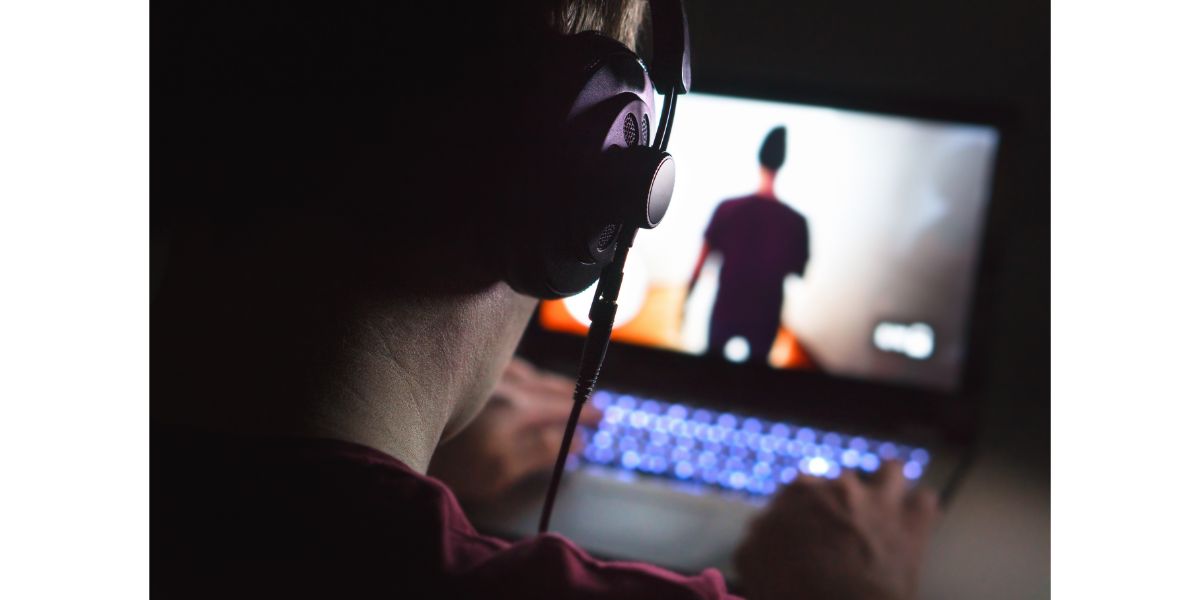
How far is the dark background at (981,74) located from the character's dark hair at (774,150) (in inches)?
2.2

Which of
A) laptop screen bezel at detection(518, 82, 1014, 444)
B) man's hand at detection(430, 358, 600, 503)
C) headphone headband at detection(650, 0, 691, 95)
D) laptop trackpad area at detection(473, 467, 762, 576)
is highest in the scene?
headphone headband at detection(650, 0, 691, 95)

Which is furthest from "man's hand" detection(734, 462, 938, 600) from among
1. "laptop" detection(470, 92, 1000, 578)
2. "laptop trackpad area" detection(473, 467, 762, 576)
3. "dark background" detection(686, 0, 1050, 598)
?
"dark background" detection(686, 0, 1050, 598)

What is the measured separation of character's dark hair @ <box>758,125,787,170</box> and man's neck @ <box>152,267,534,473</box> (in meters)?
0.56

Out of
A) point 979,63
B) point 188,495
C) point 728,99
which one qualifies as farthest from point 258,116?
point 979,63

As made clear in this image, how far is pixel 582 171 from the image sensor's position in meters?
0.39

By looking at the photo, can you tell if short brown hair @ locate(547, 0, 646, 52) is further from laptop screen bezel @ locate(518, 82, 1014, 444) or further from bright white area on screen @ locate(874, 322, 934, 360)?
bright white area on screen @ locate(874, 322, 934, 360)

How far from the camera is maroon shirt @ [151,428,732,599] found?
1.16 ft

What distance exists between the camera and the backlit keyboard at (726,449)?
33.6 inches

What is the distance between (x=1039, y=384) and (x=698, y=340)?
1.33 feet

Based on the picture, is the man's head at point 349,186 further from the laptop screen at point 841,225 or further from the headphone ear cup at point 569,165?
the laptop screen at point 841,225

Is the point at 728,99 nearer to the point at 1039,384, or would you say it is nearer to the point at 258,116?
the point at 1039,384

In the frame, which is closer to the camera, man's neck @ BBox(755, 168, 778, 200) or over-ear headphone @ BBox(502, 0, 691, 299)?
over-ear headphone @ BBox(502, 0, 691, 299)

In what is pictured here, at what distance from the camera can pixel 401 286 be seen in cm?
41

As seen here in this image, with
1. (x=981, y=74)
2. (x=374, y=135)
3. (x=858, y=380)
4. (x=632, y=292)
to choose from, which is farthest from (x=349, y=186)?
(x=981, y=74)
